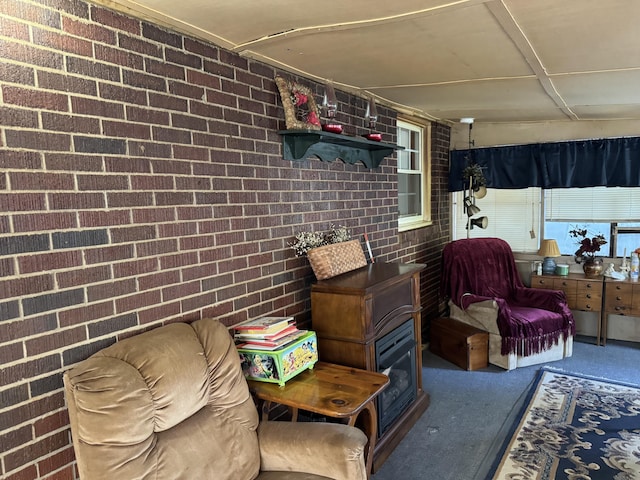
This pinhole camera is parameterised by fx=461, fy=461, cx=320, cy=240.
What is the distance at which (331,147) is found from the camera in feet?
9.86

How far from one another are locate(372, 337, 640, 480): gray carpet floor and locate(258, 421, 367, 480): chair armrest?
2.74 ft

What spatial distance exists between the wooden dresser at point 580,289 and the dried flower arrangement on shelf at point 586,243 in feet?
0.68

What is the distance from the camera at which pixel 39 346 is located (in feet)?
4.95

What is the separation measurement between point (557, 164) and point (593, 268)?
1.09 meters

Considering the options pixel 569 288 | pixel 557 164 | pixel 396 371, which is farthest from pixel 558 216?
pixel 396 371

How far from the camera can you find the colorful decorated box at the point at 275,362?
2.14 meters

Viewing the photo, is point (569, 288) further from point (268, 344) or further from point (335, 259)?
point (268, 344)

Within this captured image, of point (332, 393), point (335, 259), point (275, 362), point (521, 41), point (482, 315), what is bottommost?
point (482, 315)

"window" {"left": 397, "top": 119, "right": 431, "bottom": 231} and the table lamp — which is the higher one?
"window" {"left": 397, "top": 119, "right": 431, "bottom": 231}

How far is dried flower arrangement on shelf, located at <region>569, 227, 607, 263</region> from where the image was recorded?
181 inches

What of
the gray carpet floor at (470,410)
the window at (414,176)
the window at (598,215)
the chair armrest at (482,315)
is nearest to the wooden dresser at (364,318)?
the gray carpet floor at (470,410)

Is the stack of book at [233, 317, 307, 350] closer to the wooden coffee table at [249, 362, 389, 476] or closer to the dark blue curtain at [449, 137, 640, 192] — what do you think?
the wooden coffee table at [249, 362, 389, 476]

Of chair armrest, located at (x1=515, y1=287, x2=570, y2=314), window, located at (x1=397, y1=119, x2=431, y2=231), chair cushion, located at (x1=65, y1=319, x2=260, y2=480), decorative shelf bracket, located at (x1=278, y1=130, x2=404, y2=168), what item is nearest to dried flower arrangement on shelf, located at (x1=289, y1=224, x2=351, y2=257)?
decorative shelf bracket, located at (x1=278, y1=130, x2=404, y2=168)

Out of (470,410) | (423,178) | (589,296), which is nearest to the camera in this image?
(470,410)
